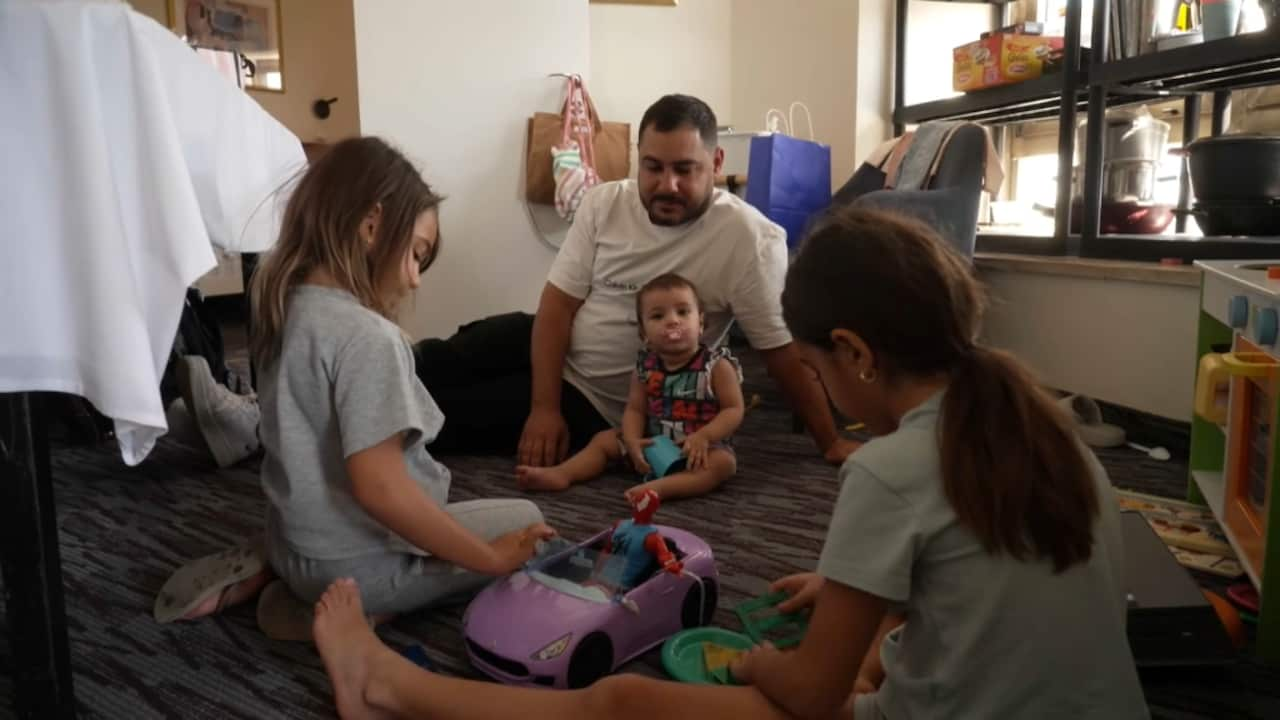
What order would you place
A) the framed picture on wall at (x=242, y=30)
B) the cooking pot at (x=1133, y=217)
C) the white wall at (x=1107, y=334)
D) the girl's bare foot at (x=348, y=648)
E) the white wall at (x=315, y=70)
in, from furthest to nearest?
1. the white wall at (x=315, y=70)
2. the framed picture on wall at (x=242, y=30)
3. the cooking pot at (x=1133, y=217)
4. the white wall at (x=1107, y=334)
5. the girl's bare foot at (x=348, y=648)

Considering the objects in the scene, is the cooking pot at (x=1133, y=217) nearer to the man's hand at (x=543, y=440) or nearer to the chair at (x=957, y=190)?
the chair at (x=957, y=190)

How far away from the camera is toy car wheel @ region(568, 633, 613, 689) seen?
1.01 meters

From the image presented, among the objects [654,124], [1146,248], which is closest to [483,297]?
[654,124]

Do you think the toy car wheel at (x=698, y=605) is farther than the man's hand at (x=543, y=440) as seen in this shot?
No

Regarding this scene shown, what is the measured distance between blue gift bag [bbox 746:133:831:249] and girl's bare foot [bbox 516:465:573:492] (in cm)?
120

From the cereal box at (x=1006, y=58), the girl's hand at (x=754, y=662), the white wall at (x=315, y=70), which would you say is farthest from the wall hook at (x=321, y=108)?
the girl's hand at (x=754, y=662)

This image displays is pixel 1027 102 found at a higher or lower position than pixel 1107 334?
higher

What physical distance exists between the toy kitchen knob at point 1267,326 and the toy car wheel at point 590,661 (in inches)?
33.5

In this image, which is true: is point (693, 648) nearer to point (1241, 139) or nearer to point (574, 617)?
point (574, 617)

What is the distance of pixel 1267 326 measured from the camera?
3.63 feet

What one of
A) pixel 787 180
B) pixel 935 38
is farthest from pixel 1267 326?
pixel 935 38

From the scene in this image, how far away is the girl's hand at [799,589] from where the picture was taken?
1.15 m

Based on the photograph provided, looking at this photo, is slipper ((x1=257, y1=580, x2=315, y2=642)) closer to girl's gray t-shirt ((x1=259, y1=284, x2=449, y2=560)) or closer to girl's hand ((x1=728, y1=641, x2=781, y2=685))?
girl's gray t-shirt ((x1=259, y1=284, x2=449, y2=560))

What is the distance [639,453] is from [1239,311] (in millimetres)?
1006
